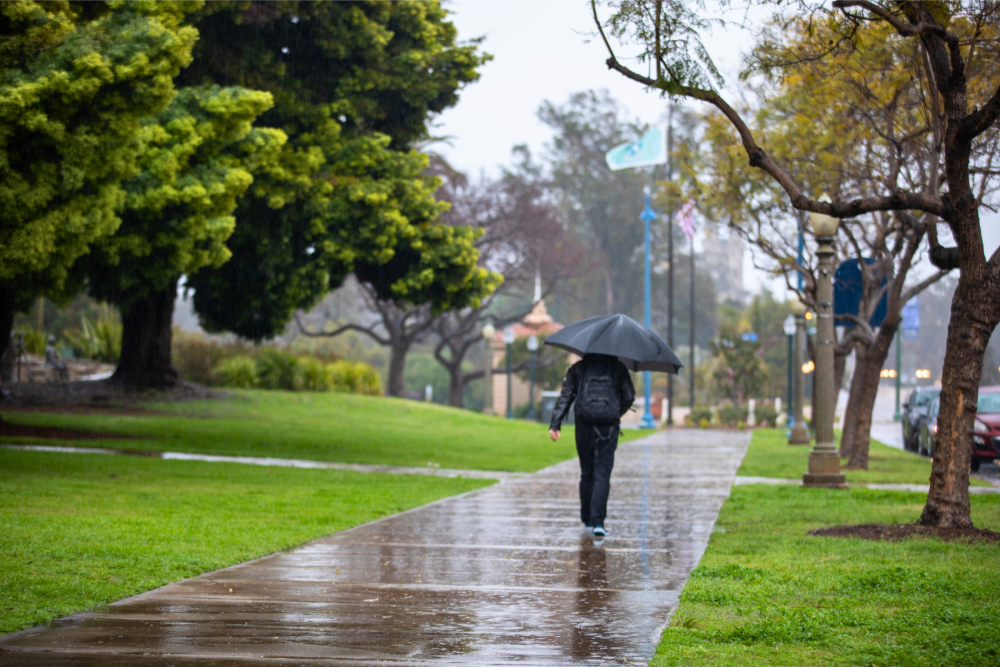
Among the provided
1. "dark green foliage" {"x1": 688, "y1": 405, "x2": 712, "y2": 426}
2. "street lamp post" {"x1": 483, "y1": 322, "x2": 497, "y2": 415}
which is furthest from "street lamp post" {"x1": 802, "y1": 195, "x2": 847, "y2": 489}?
"dark green foliage" {"x1": 688, "y1": 405, "x2": 712, "y2": 426}

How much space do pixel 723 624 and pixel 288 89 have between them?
48.3ft

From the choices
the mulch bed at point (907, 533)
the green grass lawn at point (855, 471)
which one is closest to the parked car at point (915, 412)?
the green grass lawn at point (855, 471)

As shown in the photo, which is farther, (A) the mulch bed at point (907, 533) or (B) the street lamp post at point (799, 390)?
(B) the street lamp post at point (799, 390)

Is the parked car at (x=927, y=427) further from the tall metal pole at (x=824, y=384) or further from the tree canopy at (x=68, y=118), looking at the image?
the tree canopy at (x=68, y=118)

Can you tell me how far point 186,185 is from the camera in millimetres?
14289

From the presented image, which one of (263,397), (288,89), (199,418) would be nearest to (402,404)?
(263,397)

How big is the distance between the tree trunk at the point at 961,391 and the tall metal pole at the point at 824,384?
4.72 meters

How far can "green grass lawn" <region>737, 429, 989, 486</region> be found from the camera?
1596 centimetres

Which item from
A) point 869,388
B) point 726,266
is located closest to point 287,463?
point 869,388

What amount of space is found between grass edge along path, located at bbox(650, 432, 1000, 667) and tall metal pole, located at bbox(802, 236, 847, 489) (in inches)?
161

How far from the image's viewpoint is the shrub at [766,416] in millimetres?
39625

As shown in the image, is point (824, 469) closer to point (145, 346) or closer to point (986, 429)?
point (986, 429)

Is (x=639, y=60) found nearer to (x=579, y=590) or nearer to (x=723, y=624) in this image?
(x=579, y=590)

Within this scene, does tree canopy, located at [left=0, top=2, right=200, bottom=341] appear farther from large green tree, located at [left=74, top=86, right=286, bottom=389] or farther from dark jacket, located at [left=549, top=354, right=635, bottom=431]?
dark jacket, located at [left=549, top=354, right=635, bottom=431]
